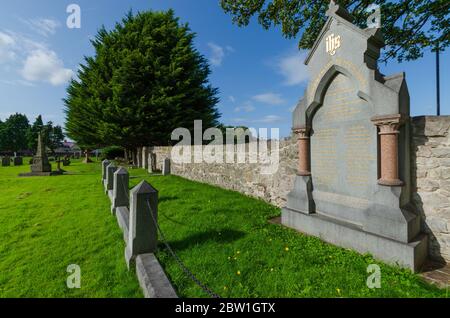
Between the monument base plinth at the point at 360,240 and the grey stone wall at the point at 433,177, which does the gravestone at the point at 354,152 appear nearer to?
the monument base plinth at the point at 360,240

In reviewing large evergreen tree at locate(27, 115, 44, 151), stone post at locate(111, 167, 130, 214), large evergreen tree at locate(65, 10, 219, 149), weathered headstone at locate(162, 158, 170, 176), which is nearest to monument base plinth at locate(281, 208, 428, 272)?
stone post at locate(111, 167, 130, 214)

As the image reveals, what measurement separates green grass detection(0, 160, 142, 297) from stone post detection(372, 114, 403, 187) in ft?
14.5

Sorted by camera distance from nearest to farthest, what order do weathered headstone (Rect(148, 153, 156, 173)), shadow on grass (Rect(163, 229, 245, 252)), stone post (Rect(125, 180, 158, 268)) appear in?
stone post (Rect(125, 180, 158, 268)) < shadow on grass (Rect(163, 229, 245, 252)) < weathered headstone (Rect(148, 153, 156, 173))

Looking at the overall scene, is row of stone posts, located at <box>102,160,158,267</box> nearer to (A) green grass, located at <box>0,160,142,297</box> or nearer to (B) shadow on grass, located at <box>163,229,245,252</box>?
(A) green grass, located at <box>0,160,142,297</box>

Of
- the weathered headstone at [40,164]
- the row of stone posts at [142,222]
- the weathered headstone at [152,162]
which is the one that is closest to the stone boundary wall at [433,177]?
the row of stone posts at [142,222]

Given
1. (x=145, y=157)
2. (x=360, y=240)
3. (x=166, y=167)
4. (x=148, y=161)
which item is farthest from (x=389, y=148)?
(x=145, y=157)

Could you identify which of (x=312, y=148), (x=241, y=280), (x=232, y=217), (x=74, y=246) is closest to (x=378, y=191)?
(x=312, y=148)

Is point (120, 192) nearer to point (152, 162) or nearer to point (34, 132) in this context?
point (152, 162)

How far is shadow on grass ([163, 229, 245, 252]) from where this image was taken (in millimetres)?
4340

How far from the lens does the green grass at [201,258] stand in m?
3.04

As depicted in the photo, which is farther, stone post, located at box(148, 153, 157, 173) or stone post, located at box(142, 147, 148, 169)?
stone post, located at box(142, 147, 148, 169)

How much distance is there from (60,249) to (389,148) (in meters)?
6.69
